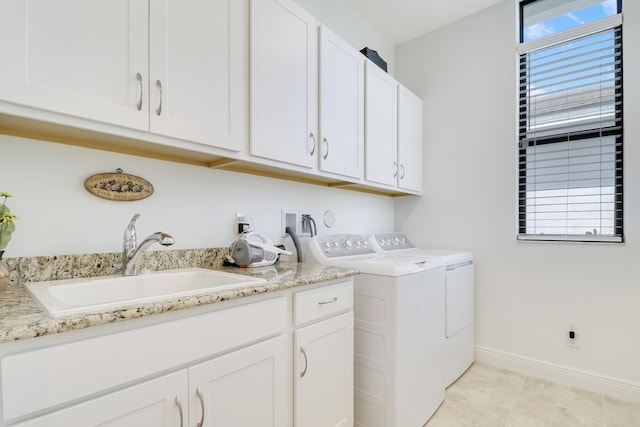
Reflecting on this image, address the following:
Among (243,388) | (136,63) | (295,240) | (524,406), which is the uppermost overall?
(136,63)

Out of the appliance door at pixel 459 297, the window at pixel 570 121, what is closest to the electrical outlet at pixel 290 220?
the appliance door at pixel 459 297

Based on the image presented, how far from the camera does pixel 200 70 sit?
4.09ft

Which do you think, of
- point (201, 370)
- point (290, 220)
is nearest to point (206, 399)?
point (201, 370)

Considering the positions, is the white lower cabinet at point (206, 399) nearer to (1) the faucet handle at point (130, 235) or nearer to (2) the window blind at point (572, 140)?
(1) the faucet handle at point (130, 235)

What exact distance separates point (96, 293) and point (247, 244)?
0.62m

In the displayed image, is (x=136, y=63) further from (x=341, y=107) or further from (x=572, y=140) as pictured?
(x=572, y=140)

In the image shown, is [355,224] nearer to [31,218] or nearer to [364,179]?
[364,179]

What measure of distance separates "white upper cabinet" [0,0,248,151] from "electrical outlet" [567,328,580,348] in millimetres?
2531

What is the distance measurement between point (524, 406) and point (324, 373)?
147 cm

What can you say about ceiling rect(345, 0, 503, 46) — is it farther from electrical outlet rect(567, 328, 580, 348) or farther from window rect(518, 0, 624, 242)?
electrical outlet rect(567, 328, 580, 348)

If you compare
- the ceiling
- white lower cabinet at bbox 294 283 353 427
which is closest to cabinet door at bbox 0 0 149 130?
white lower cabinet at bbox 294 283 353 427

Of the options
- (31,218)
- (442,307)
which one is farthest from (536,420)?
(31,218)

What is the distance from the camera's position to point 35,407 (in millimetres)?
658

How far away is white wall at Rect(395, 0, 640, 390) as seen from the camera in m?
2.06
